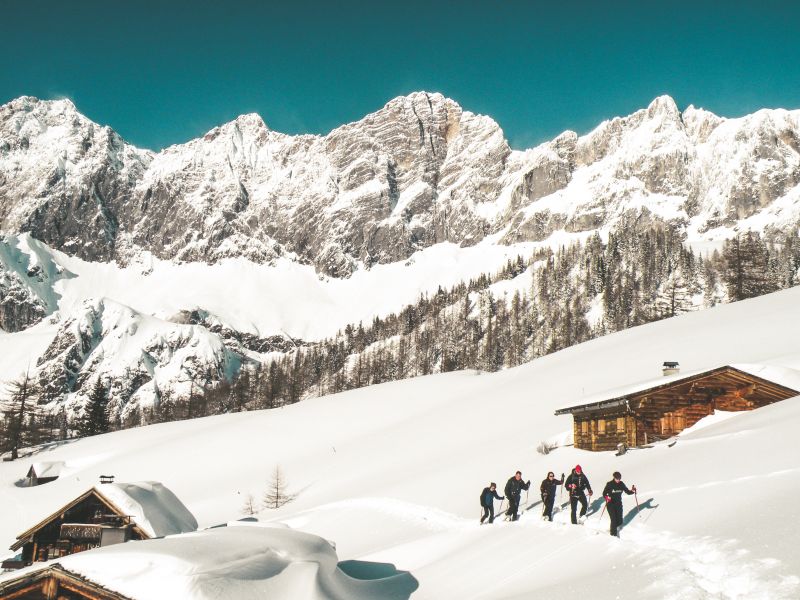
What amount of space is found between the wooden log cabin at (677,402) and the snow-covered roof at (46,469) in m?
50.8

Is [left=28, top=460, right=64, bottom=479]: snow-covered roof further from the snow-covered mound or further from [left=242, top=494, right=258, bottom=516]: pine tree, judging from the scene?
[left=242, top=494, right=258, bottom=516]: pine tree

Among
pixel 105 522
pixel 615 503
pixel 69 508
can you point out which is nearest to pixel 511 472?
pixel 615 503

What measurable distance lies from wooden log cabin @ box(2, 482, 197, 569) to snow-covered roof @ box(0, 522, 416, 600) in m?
14.6

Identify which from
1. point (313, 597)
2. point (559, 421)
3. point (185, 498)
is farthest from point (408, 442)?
point (313, 597)

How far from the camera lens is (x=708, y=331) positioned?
163 feet

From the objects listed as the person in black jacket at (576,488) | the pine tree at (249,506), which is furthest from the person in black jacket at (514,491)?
the pine tree at (249,506)

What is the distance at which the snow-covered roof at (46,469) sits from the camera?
192 ft

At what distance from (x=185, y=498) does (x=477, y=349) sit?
386ft

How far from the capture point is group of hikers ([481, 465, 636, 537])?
15992 mm

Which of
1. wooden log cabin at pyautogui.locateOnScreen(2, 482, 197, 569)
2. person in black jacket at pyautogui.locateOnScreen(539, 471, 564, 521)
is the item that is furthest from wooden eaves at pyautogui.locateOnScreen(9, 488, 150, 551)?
person in black jacket at pyautogui.locateOnScreen(539, 471, 564, 521)

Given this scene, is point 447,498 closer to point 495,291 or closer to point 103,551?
point 103,551

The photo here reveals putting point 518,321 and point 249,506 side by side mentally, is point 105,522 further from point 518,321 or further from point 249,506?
point 518,321

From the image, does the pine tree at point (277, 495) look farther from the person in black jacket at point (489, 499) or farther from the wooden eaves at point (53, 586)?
the wooden eaves at point (53, 586)

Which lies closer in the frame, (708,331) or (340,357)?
(708,331)
